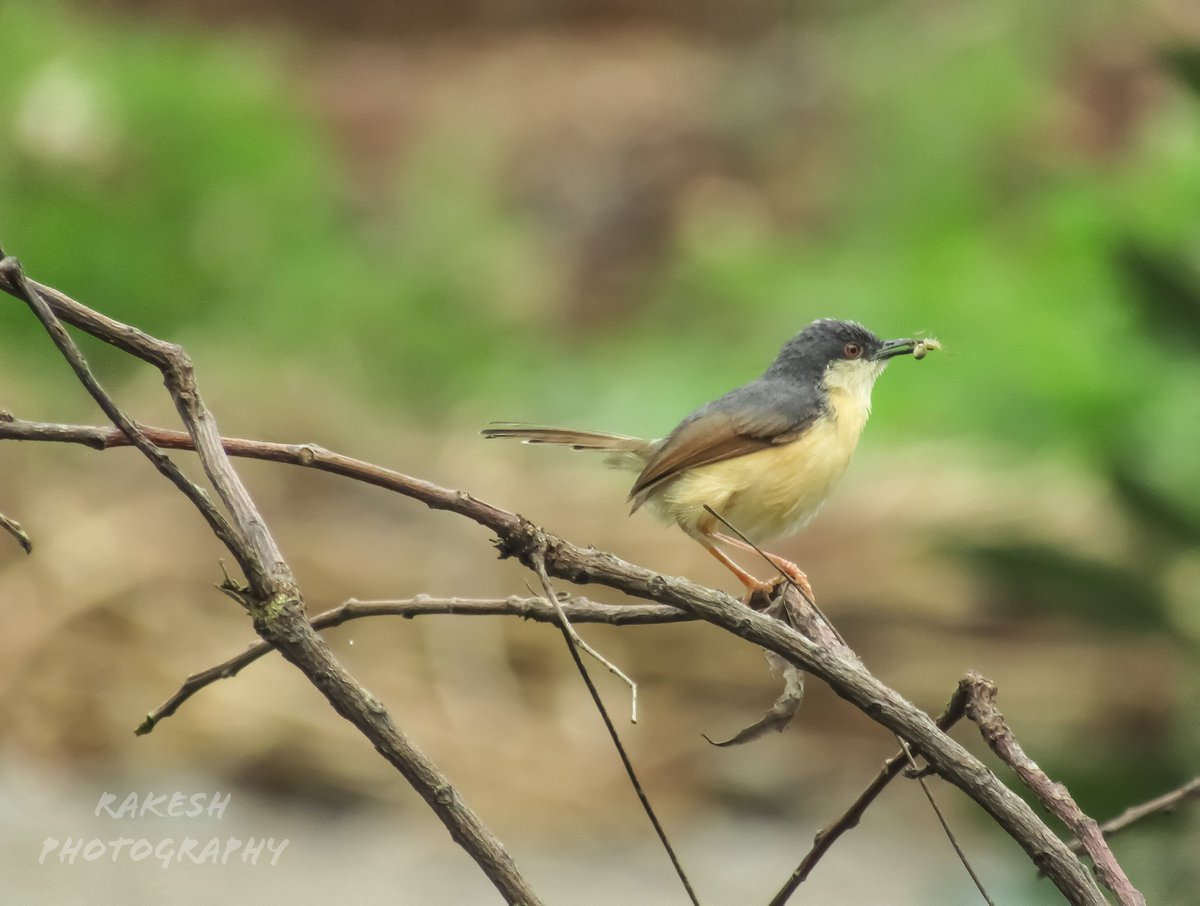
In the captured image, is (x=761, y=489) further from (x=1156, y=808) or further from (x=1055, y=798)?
(x=1055, y=798)

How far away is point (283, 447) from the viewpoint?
1.12 metres

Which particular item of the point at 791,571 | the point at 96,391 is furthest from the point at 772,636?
the point at 791,571

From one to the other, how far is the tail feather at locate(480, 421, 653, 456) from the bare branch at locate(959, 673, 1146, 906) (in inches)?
56.3

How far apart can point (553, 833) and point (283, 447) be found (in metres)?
4.00

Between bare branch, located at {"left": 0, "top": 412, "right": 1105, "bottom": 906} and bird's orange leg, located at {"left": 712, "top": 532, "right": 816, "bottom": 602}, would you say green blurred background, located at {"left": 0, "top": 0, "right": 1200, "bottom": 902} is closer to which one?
bird's orange leg, located at {"left": 712, "top": 532, "right": 816, "bottom": 602}

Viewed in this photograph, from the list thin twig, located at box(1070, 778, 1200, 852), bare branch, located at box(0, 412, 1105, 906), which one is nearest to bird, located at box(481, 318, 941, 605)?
thin twig, located at box(1070, 778, 1200, 852)

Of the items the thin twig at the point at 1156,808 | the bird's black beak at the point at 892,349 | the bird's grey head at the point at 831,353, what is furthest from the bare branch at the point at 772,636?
the bird's grey head at the point at 831,353

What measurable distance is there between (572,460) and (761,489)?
4.57 meters

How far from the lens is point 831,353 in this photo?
→ 3229mm

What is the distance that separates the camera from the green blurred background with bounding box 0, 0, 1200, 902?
4586mm

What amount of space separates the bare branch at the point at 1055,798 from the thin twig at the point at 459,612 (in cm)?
26

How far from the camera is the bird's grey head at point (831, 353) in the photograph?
3.16 m

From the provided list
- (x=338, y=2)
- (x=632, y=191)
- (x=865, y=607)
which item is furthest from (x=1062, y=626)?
(x=338, y=2)

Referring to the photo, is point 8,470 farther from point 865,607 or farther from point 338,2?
point 338,2
